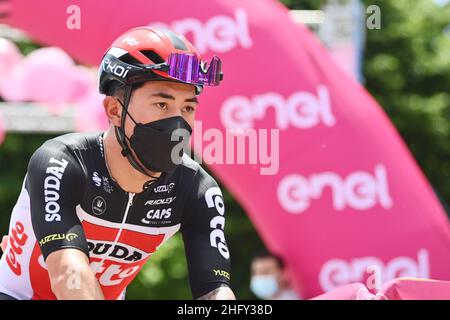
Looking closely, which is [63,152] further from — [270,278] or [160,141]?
[270,278]

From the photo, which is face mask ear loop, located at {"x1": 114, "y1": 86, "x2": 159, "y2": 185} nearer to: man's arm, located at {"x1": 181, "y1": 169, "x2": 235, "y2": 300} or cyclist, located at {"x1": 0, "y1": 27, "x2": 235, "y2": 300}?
cyclist, located at {"x1": 0, "y1": 27, "x2": 235, "y2": 300}

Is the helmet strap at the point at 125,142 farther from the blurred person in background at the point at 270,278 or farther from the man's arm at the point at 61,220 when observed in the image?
the blurred person in background at the point at 270,278

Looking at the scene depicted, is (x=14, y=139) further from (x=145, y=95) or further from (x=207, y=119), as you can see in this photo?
(x=145, y=95)

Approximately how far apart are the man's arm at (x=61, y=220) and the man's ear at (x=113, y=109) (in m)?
0.21

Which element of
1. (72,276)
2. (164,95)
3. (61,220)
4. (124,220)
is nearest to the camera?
(72,276)

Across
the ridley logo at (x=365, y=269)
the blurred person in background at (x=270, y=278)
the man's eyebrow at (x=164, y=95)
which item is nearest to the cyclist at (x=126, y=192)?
the man's eyebrow at (x=164, y=95)

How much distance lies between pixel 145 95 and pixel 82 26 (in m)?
3.94

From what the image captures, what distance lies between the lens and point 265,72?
23.0 feet

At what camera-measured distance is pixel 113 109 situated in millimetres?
3109

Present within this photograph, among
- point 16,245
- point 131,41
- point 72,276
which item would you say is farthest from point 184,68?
point 16,245

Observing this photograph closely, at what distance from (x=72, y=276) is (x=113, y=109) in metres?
0.67

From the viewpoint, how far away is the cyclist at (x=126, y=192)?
2.85 metres

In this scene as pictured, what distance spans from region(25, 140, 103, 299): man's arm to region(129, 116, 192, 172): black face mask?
21cm

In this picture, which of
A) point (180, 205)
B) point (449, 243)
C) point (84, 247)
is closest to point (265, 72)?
point (449, 243)
